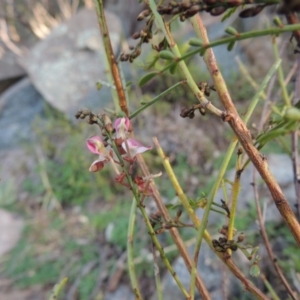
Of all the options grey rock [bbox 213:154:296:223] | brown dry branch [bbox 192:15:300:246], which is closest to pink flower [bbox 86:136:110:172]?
brown dry branch [bbox 192:15:300:246]

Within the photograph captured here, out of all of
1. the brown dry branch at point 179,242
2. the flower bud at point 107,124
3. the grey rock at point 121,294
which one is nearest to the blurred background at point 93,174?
the grey rock at point 121,294

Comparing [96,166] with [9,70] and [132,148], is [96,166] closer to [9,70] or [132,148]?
[132,148]

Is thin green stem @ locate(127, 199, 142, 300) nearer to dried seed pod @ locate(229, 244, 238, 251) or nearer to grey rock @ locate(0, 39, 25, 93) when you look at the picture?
dried seed pod @ locate(229, 244, 238, 251)

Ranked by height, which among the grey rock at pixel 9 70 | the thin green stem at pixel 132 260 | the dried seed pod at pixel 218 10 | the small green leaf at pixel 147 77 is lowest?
the thin green stem at pixel 132 260

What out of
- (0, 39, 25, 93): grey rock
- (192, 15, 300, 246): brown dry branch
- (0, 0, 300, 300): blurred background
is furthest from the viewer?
(0, 39, 25, 93): grey rock

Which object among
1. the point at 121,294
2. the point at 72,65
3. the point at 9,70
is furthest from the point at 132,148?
the point at 9,70

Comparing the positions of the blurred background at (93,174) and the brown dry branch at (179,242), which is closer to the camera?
the brown dry branch at (179,242)

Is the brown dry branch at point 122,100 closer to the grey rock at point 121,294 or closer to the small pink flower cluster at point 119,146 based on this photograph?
the small pink flower cluster at point 119,146
